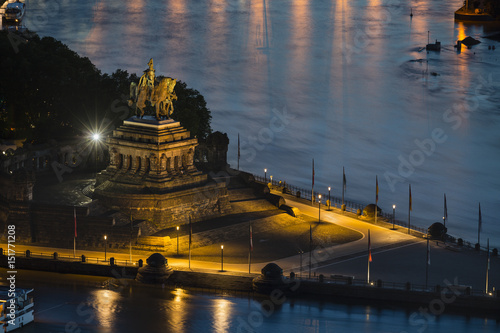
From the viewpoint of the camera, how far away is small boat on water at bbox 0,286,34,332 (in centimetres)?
8175

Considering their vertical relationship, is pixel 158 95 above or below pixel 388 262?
above

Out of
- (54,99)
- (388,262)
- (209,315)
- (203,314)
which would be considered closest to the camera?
(209,315)

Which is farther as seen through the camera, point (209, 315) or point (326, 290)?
point (326, 290)

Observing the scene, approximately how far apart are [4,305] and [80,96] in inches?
1652

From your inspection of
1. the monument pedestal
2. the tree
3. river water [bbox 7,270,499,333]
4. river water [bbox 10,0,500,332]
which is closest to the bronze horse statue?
the monument pedestal

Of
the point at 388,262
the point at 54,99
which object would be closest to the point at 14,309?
the point at 388,262

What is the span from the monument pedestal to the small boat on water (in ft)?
62.5

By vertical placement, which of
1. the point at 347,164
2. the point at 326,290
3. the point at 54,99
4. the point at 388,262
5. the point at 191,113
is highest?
the point at 54,99

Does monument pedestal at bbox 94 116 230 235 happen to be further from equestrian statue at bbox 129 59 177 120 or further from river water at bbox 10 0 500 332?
river water at bbox 10 0 500 332

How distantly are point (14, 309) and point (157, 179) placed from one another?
79.0 feet

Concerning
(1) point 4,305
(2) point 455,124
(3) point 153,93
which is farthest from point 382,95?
(1) point 4,305

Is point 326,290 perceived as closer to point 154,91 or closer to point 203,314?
point 203,314

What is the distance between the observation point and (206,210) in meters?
105

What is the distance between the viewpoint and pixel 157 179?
103 meters
